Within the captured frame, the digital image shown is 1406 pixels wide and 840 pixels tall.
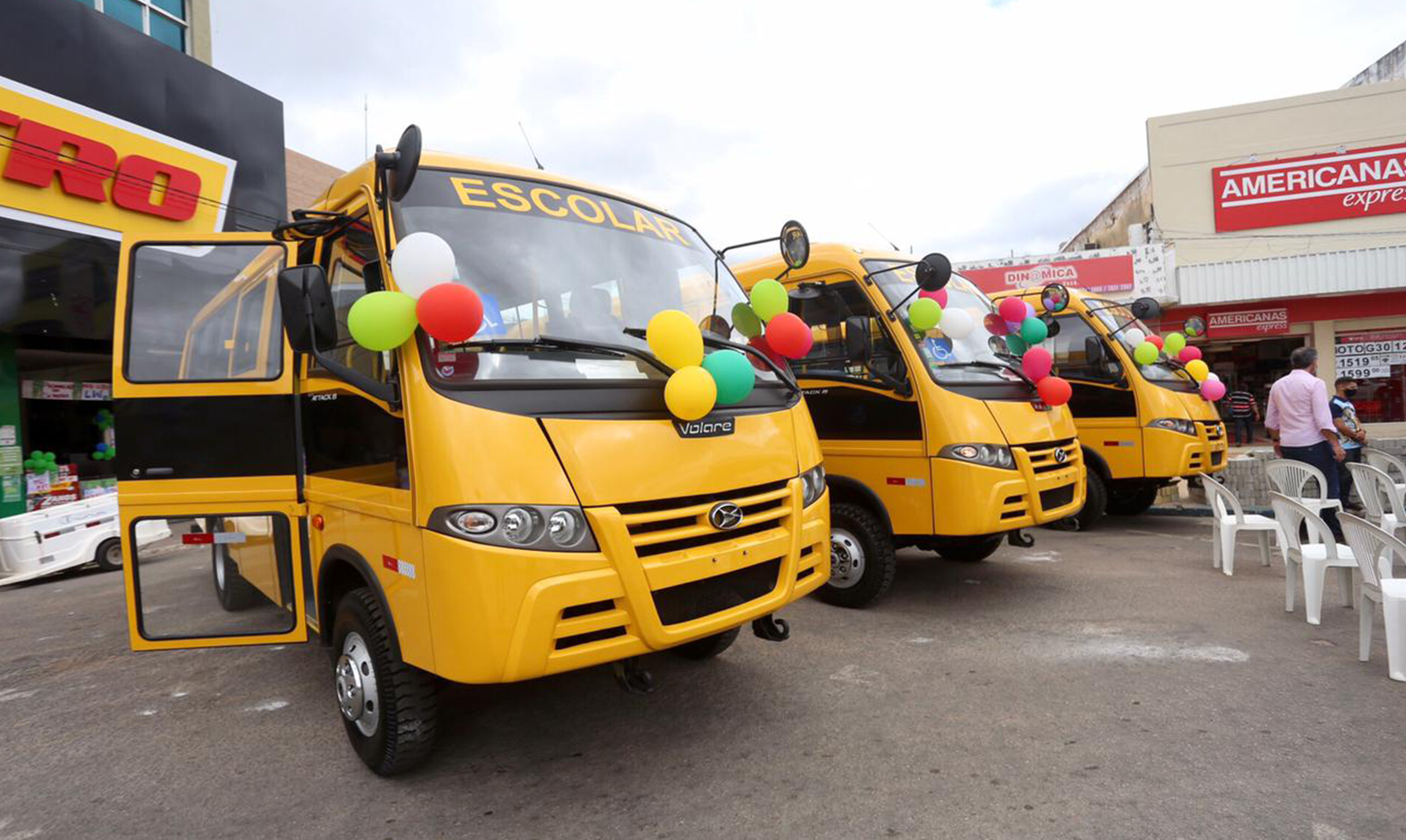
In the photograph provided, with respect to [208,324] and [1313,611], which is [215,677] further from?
[1313,611]

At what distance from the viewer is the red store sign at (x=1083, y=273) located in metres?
16.3

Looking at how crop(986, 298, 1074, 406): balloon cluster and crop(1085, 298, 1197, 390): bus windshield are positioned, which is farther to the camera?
crop(1085, 298, 1197, 390): bus windshield

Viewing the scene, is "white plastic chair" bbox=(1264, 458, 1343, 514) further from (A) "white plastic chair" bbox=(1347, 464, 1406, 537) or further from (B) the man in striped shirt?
(B) the man in striped shirt

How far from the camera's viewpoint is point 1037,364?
18.1 ft

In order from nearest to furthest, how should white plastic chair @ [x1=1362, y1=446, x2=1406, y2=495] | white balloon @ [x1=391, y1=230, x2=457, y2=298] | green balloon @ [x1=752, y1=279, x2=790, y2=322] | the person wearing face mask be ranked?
white balloon @ [x1=391, y1=230, x2=457, y2=298], green balloon @ [x1=752, y1=279, x2=790, y2=322], the person wearing face mask, white plastic chair @ [x1=1362, y1=446, x2=1406, y2=495]

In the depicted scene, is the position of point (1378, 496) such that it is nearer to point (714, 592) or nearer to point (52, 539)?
point (714, 592)

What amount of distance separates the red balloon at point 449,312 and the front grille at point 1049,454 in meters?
3.85

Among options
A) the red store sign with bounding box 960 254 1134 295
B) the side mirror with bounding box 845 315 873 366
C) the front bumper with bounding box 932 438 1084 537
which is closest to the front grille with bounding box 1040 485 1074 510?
the front bumper with bounding box 932 438 1084 537

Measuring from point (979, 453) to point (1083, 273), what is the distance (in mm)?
13558

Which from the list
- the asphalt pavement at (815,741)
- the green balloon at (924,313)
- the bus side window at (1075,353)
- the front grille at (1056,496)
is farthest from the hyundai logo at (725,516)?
the bus side window at (1075,353)

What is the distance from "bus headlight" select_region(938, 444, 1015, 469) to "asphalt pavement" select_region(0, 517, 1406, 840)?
3.57 ft

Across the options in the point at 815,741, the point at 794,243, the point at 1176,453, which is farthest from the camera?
the point at 1176,453

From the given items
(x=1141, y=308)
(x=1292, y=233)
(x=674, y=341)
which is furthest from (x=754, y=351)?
(x=1292, y=233)

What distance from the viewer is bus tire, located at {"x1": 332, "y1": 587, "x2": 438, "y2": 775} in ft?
10.1
